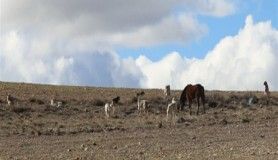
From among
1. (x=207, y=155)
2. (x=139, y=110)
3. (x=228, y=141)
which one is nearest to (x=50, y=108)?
(x=139, y=110)

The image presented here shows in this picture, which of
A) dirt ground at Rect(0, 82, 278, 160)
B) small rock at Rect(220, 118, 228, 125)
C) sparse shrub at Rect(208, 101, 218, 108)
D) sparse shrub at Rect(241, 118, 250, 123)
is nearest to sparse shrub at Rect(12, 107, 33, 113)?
dirt ground at Rect(0, 82, 278, 160)

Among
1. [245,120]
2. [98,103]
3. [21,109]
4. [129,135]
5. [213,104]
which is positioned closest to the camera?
[129,135]

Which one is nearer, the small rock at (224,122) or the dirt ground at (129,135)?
the dirt ground at (129,135)

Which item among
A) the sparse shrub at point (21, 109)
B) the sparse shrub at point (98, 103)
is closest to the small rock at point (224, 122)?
the sparse shrub at point (21, 109)

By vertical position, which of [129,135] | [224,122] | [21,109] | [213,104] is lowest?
[129,135]

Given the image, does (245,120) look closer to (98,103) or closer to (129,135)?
(129,135)

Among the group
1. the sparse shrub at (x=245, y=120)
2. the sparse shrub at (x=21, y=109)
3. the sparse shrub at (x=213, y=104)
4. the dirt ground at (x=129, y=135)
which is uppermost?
the sparse shrub at (x=213, y=104)

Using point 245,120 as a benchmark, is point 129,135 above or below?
below

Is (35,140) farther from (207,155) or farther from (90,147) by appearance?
(207,155)

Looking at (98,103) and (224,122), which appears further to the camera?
(98,103)

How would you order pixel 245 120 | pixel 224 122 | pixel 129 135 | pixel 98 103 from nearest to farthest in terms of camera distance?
1. pixel 129 135
2. pixel 224 122
3. pixel 245 120
4. pixel 98 103

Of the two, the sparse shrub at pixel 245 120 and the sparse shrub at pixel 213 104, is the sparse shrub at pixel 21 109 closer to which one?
the sparse shrub at pixel 213 104

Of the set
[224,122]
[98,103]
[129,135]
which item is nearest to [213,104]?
[98,103]

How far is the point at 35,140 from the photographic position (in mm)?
25766
